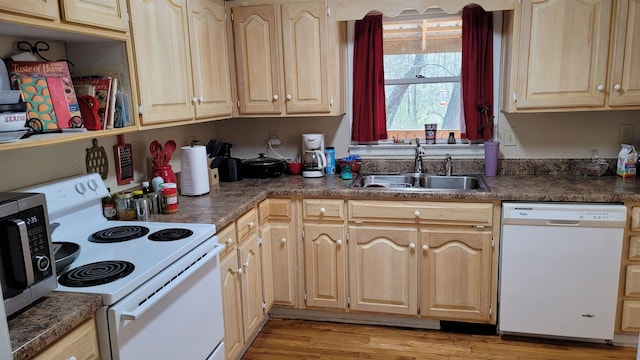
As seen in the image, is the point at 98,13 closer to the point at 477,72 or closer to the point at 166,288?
the point at 166,288

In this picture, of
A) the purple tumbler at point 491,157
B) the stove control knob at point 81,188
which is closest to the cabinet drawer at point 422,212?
the purple tumbler at point 491,157

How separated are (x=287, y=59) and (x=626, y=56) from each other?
1951 mm

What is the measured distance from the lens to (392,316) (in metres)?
2.94

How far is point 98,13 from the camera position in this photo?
72.9 inches

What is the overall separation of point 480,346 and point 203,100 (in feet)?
7.06

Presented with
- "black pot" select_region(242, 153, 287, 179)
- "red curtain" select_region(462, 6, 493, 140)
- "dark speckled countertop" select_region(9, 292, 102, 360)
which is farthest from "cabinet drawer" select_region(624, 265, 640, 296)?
"dark speckled countertop" select_region(9, 292, 102, 360)

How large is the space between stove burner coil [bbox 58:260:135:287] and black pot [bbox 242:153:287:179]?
1533 mm

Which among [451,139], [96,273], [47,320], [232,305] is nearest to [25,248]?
[47,320]

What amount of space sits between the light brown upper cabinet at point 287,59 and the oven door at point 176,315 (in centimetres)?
128

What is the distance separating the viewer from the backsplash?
10.0ft

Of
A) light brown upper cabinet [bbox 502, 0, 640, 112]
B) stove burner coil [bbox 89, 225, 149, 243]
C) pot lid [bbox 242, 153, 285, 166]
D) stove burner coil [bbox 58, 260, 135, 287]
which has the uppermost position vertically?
light brown upper cabinet [bbox 502, 0, 640, 112]

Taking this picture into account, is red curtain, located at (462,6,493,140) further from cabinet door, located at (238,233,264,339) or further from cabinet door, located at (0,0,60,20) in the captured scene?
cabinet door, located at (0,0,60,20)

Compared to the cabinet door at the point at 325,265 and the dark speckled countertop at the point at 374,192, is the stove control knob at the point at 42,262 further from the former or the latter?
the cabinet door at the point at 325,265

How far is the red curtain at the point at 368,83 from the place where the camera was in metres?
3.14
